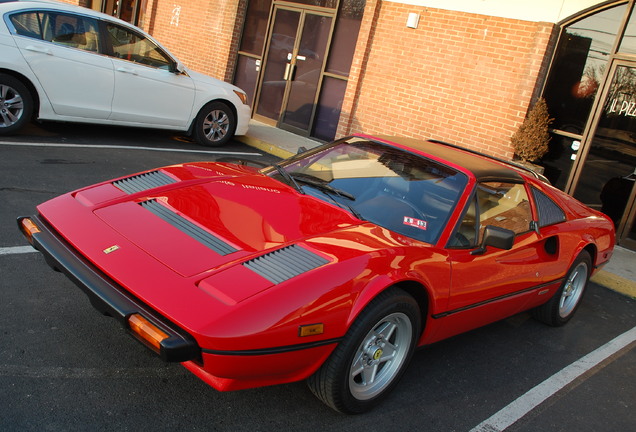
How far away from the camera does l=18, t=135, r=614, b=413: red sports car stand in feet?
8.70

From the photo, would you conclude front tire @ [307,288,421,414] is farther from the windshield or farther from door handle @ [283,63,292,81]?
door handle @ [283,63,292,81]

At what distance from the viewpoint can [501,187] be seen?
430 centimetres

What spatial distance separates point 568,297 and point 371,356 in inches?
110

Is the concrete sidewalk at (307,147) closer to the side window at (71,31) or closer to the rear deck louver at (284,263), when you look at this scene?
the side window at (71,31)

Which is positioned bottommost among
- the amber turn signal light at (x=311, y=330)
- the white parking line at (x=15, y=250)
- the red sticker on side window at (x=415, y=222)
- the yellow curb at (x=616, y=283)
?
the white parking line at (x=15, y=250)

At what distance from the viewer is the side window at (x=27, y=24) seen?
711 cm

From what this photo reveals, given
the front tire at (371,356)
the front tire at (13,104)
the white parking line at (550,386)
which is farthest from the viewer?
the front tire at (13,104)

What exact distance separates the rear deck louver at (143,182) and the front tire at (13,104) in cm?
418

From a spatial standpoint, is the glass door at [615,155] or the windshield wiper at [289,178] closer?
the windshield wiper at [289,178]

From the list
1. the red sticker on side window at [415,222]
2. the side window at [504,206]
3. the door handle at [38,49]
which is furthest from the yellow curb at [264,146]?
the red sticker on side window at [415,222]

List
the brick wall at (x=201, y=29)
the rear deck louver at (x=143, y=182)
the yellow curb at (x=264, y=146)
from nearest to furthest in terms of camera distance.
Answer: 1. the rear deck louver at (x=143, y=182)
2. the yellow curb at (x=264, y=146)
3. the brick wall at (x=201, y=29)

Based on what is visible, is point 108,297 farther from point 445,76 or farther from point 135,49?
point 445,76

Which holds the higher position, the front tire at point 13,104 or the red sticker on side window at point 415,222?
the red sticker on side window at point 415,222

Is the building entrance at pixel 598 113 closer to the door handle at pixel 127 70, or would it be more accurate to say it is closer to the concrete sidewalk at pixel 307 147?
the concrete sidewalk at pixel 307 147
